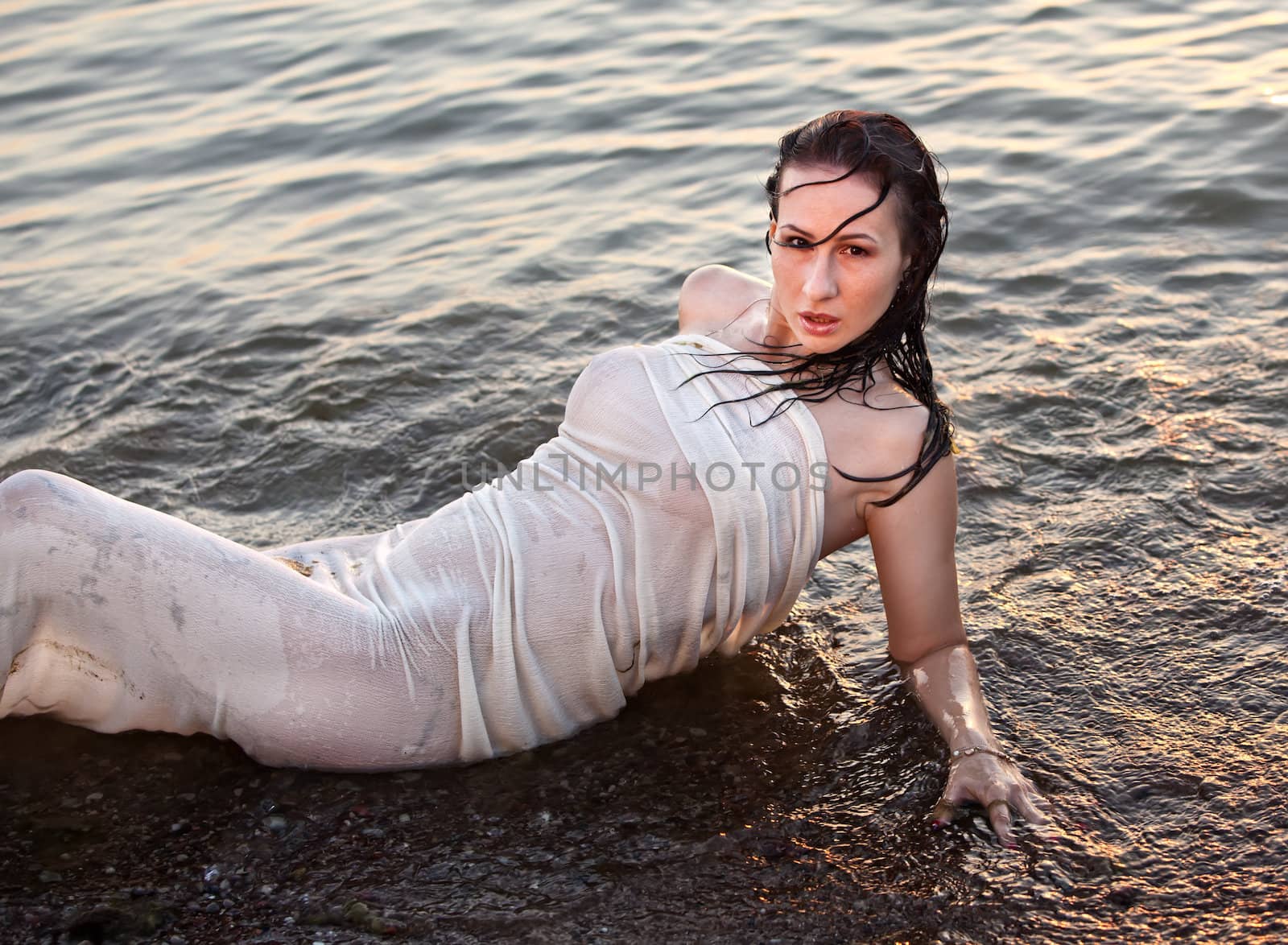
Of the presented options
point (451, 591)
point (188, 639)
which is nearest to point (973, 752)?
point (451, 591)

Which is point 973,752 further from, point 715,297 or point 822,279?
point 715,297

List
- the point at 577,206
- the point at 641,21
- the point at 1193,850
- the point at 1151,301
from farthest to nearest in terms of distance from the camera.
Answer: the point at 641,21 < the point at 577,206 < the point at 1151,301 < the point at 1193,850

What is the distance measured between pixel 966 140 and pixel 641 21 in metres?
3.55

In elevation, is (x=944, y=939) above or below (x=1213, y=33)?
below

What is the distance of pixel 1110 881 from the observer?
293 cm

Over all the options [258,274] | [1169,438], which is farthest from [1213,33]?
[258,274]

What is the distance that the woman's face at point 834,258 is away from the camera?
3.09 metres

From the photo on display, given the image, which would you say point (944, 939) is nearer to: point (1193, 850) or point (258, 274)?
point (1193, 850)

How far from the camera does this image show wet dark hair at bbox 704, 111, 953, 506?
10.1 ft

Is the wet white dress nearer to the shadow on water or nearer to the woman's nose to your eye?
the shadow on water

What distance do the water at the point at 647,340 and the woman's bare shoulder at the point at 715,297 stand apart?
3.25ft

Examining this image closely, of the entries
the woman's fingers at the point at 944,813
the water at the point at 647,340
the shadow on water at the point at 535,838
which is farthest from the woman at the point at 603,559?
the water at the point at 647,340

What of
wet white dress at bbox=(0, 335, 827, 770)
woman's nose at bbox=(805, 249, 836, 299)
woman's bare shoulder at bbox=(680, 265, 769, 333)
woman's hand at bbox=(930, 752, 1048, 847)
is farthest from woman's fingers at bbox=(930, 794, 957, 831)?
woman's bare shoulder at bbox=(680, 265, 769, 333)

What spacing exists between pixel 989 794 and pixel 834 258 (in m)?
1.29
